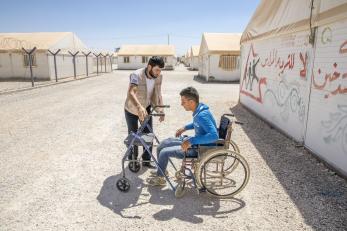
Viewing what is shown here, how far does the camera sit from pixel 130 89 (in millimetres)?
4676

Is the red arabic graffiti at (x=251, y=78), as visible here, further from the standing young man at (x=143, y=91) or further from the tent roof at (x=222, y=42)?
the tent roof at (x=222, y=42)

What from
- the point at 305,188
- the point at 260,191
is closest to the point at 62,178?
the point at 260,191

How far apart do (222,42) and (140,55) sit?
81.2 feet

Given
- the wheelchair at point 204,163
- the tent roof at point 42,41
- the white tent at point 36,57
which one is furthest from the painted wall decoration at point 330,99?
the tent roof at point 42,41

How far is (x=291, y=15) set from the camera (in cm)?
760

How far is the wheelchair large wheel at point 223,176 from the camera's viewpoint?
4035 mm

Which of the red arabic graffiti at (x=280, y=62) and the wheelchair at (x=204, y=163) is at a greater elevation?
the red arabic graffiti at (x=280, y=62)

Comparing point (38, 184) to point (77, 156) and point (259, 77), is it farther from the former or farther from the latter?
point (259, 77)

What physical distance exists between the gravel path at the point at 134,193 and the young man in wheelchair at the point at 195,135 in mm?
636

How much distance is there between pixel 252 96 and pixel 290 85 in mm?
3524

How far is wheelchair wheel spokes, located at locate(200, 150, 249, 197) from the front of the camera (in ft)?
13.3

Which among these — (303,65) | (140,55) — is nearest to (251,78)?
(303,65)

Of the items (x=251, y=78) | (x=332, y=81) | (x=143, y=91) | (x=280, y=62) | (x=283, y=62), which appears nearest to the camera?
(x=143, y=91)

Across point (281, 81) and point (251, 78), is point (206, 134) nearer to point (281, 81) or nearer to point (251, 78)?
point (281, 81)
